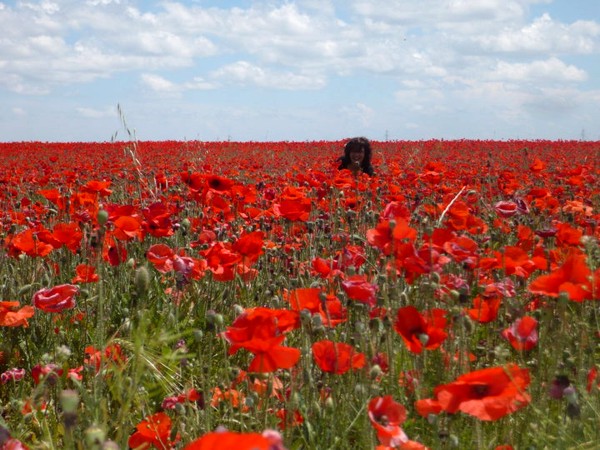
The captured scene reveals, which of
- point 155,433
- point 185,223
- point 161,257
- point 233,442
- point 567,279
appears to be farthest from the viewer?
point 185,223

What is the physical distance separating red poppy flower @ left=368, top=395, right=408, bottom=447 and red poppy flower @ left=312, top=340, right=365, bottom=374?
0.22m

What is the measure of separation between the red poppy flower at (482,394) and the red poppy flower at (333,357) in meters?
0.35

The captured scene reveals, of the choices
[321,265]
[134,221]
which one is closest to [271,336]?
[321,265]

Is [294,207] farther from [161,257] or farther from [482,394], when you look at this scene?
[482,394]

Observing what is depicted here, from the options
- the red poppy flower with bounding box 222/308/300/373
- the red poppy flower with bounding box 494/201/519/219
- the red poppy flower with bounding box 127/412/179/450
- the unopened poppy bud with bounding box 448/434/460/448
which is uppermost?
the red poppy flower with bounding box 494/201/519/219

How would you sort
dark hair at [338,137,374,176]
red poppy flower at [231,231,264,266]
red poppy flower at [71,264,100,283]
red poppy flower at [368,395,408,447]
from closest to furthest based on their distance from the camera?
red poppy flower at [368,395,408,447]
red poppy flower at [231,231,264,266]
red poppy flower at [71,264,100,283]
dark hair at [338,137,374,176]

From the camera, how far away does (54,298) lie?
2146 millimetres

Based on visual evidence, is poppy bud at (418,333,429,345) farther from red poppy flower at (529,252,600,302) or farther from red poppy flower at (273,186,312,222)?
red poppy flower at (273,186,312,222)

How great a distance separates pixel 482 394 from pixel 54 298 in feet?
4.62

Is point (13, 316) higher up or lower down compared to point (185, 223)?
lower down

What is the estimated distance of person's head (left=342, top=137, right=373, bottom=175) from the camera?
7.19 metres

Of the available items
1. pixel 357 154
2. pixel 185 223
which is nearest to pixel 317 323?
A: pixel 185 223

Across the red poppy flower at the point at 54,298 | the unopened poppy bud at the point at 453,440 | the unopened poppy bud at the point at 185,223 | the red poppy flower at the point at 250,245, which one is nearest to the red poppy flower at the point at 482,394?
the unopened poppy bud at the point at 453,440

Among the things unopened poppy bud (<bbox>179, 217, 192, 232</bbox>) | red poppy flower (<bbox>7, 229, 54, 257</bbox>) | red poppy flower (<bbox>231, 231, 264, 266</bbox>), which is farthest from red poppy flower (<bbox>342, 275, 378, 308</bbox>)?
unopened poppy bud (<bbox>179, 217, 192, 232</bbox>)
